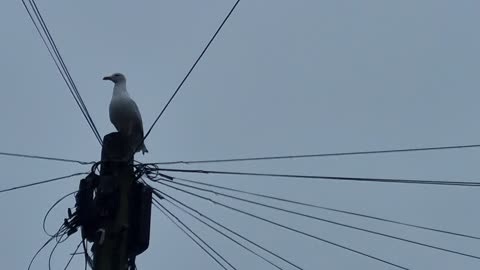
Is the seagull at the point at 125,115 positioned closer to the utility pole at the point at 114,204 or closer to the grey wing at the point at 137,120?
the grey wing at the point at 137,120

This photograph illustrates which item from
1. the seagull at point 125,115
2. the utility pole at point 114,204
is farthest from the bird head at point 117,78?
the utility pole at point 114,204

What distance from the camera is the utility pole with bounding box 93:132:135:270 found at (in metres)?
6.52

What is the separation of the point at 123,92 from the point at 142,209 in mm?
2945

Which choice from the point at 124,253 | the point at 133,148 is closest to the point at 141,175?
the point at 133,148

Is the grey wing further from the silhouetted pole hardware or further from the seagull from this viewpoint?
the silhouetted pole hardware

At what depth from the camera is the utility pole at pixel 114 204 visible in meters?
6.52

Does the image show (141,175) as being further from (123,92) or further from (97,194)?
(123,92)

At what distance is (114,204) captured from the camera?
22.0ft

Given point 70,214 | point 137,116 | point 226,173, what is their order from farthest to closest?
1. point 137,116
2. point 226,173
3. point 70,214

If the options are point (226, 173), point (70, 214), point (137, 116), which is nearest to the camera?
point (70, 214)

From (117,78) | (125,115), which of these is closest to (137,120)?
(125,115)

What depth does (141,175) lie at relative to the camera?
7211 millimetres

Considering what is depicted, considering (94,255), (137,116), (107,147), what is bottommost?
(94,255)

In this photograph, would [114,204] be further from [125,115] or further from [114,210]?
[125,115]
